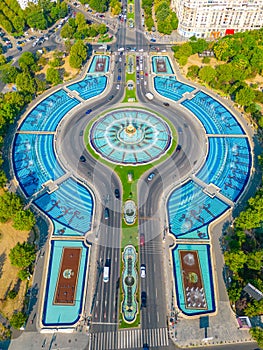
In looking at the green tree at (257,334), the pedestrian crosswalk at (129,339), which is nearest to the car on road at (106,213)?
the pedestrian crosswalk at (129,339)

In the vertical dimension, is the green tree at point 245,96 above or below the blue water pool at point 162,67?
below

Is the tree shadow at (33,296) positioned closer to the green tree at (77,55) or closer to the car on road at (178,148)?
the car on road at (178,148)

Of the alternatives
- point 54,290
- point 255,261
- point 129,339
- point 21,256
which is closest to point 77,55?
point 21,256

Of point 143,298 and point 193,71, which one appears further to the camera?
point 193,71

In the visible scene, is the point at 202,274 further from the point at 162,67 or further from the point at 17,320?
the point at 162,67

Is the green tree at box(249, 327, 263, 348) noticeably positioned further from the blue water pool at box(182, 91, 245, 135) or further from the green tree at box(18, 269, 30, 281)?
the blue water pool at box(182, 91, 245, 135)

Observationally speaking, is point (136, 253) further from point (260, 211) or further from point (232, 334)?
point (260, 211)

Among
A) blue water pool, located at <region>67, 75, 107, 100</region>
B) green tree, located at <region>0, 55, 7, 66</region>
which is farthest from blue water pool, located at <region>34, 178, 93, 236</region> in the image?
green tree, located at <region>0, 55, 7, 66</region>
